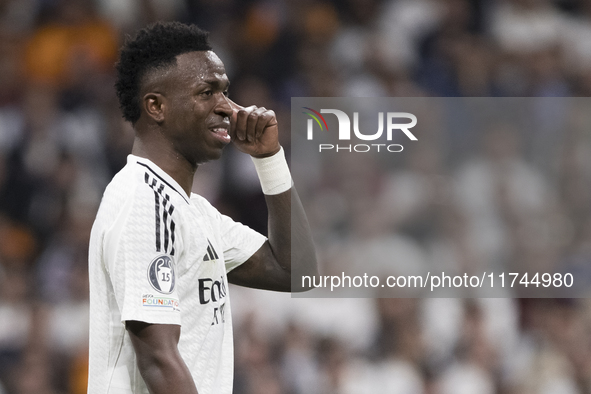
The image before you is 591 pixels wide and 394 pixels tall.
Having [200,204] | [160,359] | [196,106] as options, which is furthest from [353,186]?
[160,359]

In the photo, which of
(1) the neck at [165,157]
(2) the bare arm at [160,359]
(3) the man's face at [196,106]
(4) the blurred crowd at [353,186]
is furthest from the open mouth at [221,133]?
(4) the blurred crowd at [353,186]

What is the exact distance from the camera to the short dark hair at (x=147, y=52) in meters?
2.80

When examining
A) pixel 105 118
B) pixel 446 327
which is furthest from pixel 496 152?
pixel 105 118

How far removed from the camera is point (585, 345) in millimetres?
5879

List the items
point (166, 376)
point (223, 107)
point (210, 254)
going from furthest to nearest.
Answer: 1. point (223, 107)
2. point (210, 254)
3. point (166, 376)

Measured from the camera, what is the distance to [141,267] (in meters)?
2.43

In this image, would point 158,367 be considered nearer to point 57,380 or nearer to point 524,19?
point 57,380

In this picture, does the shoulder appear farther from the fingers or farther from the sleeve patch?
the sleeve patch

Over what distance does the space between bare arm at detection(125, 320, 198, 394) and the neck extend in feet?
1.86

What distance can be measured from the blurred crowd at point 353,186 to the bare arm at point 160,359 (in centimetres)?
331

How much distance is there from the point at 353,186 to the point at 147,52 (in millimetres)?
3363

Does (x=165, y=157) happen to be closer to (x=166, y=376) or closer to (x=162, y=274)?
(x=162, y=274)

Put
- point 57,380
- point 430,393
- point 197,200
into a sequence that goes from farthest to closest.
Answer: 1. point 57,380
2. point 430,393
3. point 197,200

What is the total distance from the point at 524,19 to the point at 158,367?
653cm
